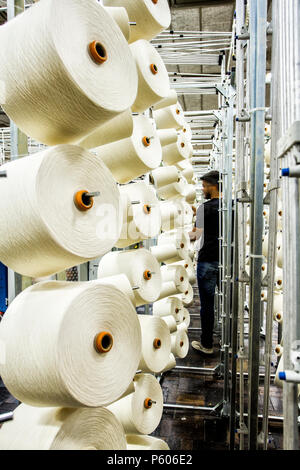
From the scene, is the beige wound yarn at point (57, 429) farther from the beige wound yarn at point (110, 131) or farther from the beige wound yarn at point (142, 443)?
the beige wound yarn at point (110, 131)

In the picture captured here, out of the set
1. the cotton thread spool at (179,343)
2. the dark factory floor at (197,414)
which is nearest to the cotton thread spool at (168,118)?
the cotton thread spool at (179,343)

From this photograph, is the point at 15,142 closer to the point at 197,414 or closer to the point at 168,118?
the point at 168,118

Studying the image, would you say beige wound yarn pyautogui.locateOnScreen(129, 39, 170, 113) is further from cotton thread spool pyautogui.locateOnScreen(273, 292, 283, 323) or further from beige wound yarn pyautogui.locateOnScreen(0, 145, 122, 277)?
cotton thread spool pyautogui.locateOnScreen(273, 292, 283, 323)

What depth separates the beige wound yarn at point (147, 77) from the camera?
4.70 ft

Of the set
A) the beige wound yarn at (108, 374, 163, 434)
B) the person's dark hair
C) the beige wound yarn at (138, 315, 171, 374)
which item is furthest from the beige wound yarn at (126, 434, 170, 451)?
the person's dark hair

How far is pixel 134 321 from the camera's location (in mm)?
1108

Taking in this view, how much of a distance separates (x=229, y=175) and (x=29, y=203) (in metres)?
2.32

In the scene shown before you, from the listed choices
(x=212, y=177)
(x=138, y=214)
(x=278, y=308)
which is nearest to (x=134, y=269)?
(x=138, y=214)

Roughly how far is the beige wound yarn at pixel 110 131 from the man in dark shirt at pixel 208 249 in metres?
2.54

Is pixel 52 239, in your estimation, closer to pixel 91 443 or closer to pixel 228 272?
pixel 91 443

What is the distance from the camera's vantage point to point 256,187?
1.57m

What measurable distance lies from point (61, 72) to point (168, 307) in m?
2.17

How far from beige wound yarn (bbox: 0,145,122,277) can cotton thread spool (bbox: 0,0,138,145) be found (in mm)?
90

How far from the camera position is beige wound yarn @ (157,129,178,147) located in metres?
2.45
